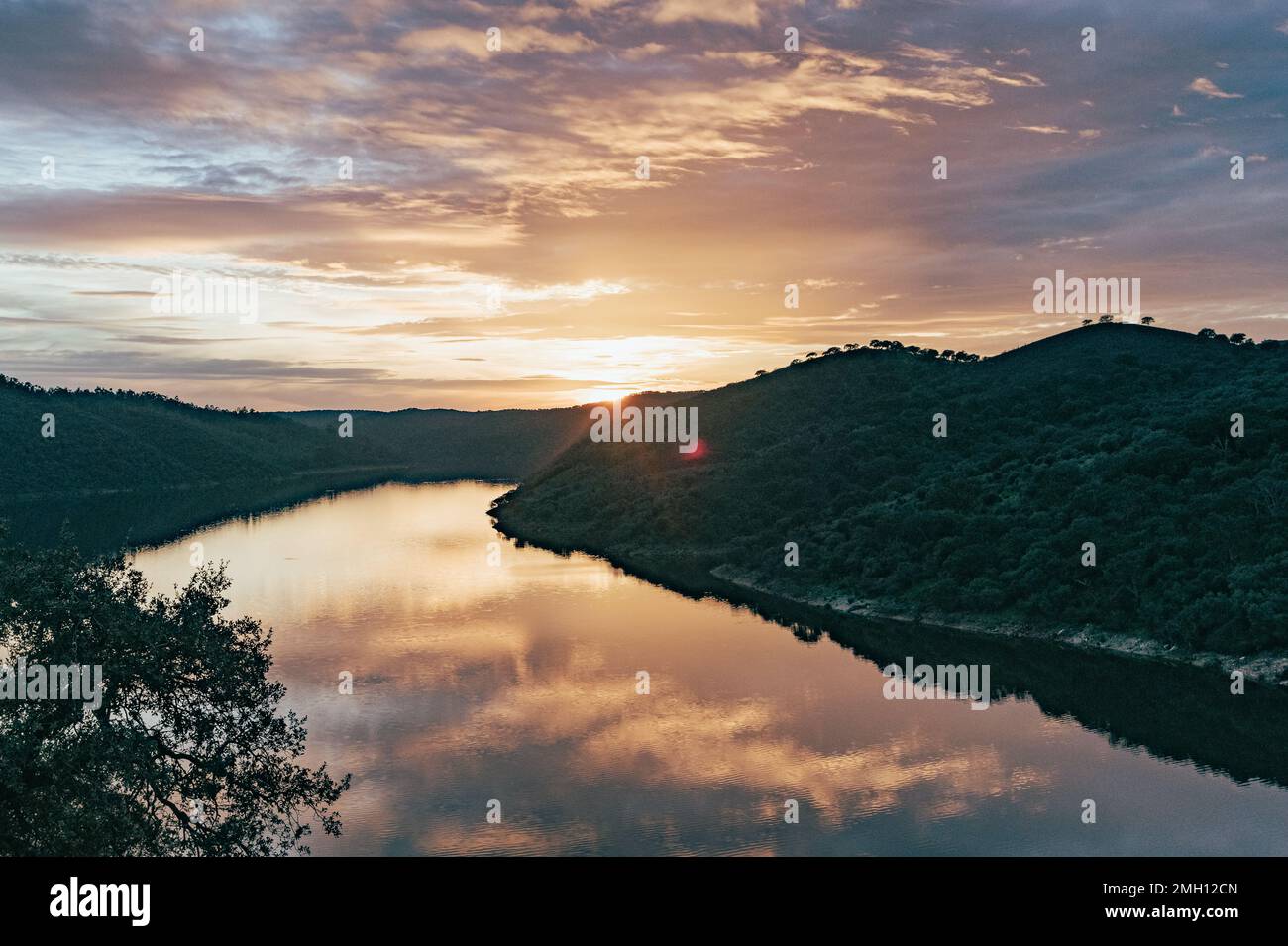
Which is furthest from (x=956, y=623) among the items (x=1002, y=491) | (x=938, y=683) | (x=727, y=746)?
(x=727, y=746)

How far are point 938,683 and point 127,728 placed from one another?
45.7 metres

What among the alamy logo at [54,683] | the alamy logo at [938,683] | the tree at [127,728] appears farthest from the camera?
the alamy logo at [938,683]

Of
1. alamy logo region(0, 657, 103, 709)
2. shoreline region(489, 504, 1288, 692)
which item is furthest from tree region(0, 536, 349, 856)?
shoreline region(489, 504, 1288, 692)

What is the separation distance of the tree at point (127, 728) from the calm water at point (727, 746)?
4908 millimetres

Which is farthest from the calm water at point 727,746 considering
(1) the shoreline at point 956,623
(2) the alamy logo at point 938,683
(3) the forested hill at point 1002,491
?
(3) the forested hill at point 1002,491

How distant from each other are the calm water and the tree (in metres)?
4.91

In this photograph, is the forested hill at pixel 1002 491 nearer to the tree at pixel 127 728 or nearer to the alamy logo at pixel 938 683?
the alamy logo at pixel 938 683

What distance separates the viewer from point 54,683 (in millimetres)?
29938

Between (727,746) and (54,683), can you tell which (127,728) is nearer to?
(54,683)

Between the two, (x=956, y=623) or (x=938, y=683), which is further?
(x=956, y=623)

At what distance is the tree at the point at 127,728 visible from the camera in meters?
27.3

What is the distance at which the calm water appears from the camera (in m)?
37.5

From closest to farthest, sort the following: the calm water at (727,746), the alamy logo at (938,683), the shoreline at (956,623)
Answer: the calm water at (727,746)
the alamy logo at (938,683)
the shoreline at (956,623)
